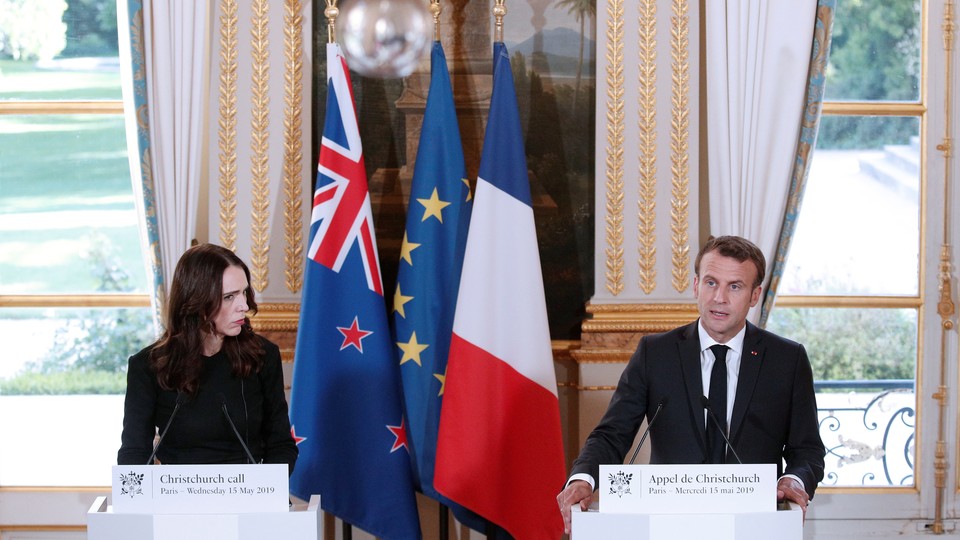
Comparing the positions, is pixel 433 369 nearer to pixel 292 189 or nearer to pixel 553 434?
pixel 553 434

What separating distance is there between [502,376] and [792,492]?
1.36 m

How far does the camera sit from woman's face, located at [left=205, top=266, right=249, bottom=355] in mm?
2902

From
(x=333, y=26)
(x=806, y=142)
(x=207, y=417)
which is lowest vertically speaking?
(x=207, y=417)

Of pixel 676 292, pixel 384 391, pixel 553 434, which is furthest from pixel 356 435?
pixel 676 292

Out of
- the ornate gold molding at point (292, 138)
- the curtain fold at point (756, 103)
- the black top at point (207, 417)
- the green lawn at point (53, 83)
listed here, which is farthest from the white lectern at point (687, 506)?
the green lawn at point (53, 83)

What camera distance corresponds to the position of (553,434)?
3740 mm

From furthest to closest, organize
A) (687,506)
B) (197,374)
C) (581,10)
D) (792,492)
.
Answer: (581,10) < (197,374) < (792,492) < (687,506)

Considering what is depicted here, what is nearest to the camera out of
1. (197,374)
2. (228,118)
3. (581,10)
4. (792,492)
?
(792,492)

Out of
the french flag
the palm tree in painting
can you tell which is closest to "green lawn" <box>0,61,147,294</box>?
the french flag

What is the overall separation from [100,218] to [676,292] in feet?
7.53

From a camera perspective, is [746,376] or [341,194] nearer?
[746,376]

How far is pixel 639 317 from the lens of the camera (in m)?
3.98

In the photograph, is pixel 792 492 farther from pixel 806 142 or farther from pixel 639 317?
pixel 806 142

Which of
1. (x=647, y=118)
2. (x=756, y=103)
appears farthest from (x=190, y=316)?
(x=756, y=103)
